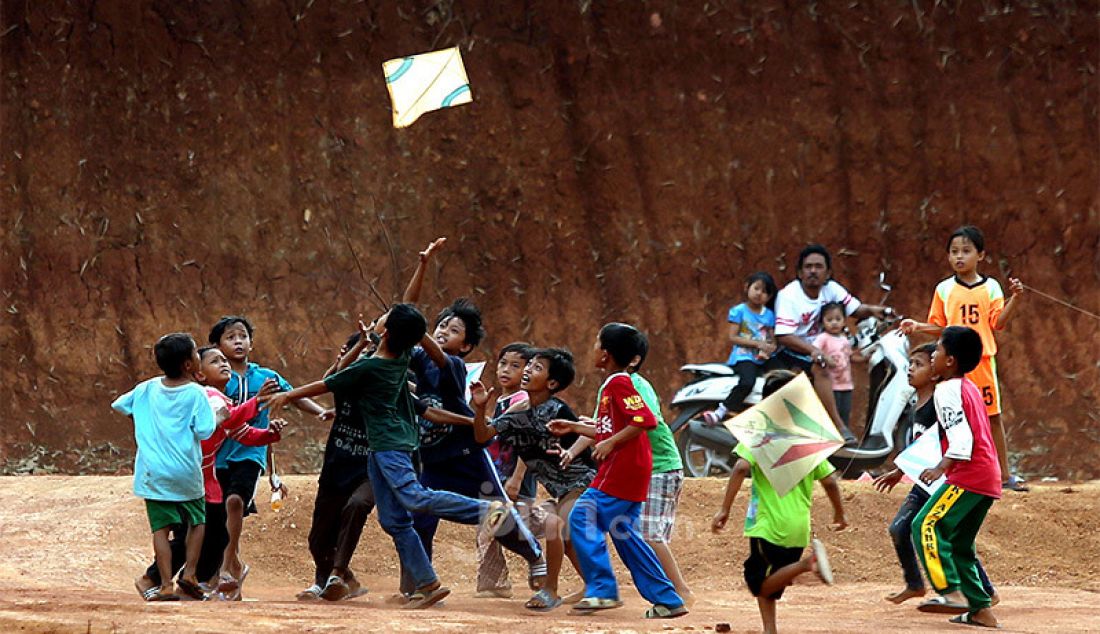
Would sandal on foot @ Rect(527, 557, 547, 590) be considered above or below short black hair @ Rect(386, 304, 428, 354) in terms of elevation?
below

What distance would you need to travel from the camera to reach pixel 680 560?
988 centimetres

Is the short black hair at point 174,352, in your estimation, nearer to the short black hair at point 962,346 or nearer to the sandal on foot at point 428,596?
the sandal on foot at point 428,596

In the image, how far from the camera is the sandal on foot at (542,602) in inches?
298

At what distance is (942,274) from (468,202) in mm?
4627

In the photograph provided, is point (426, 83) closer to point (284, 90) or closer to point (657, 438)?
point (284, 90)

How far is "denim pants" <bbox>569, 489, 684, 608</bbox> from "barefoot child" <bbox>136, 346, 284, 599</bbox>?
5.38 feet

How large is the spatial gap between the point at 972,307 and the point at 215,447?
4.93 meters

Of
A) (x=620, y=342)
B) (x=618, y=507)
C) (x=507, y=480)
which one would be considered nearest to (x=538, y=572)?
(x=507, y=480)

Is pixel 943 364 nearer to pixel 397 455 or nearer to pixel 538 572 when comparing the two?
pixel 538 572

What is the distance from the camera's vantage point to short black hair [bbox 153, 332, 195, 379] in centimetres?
750

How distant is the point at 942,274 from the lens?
14.7 m

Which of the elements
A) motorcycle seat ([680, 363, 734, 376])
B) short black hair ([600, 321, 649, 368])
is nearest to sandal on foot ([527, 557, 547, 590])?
short black hair ([600, 321, 649, 368])

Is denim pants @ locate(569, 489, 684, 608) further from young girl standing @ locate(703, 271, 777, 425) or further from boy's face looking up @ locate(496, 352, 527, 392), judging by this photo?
young girl standing @ locate(703, 271, 777, 425)

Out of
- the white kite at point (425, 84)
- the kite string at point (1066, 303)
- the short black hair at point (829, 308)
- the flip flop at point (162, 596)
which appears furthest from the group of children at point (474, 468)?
the kite string at point (1066, 303)
